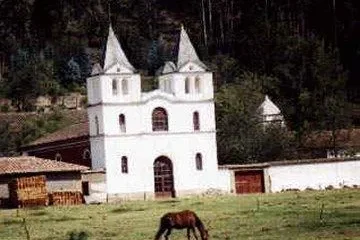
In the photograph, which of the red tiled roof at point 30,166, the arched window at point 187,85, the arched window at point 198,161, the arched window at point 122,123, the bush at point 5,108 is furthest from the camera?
the bush at point 5,108

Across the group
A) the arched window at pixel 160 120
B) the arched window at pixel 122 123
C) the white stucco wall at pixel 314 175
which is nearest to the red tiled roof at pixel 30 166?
the arched window at pixel 122 123

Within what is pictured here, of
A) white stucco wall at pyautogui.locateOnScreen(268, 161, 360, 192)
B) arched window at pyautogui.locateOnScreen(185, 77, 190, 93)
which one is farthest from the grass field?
arched window at pyautogui.locateOnScreen(185, 77, 190, 93)

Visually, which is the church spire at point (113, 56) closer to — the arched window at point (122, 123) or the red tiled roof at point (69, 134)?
the arched window at point (122, 123)

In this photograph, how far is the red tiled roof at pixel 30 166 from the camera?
62.0m

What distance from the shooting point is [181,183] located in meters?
70.8

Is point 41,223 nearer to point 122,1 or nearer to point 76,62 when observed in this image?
point 76,62

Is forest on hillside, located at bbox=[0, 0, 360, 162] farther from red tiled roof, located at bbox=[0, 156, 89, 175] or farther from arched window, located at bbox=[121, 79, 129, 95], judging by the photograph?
red tiled roof, located at bbox=[0, 156, 89, 175]

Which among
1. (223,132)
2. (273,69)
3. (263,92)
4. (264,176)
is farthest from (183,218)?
(273,69)

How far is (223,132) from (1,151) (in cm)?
2059

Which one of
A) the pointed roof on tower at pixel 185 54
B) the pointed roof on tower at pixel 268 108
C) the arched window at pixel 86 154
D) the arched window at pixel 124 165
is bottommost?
the arched window at pixel 124 165

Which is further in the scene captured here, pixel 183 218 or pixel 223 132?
pixel 223 132

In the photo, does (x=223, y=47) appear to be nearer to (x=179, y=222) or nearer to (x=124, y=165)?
(x=124, y=165)

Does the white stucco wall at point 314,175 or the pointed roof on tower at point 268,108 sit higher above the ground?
the pointed roof on tower at point 268,108

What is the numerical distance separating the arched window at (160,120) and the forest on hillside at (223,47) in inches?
593
